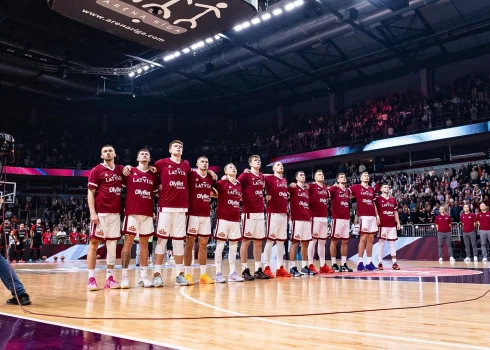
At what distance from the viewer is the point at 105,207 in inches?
305

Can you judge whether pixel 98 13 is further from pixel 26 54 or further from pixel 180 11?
pixel 26 54

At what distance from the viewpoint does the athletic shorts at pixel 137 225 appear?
25.8 feet

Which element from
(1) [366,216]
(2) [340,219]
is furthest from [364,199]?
(2) [340,219]

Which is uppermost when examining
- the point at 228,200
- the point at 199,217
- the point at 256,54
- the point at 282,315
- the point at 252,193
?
the point at 256,54

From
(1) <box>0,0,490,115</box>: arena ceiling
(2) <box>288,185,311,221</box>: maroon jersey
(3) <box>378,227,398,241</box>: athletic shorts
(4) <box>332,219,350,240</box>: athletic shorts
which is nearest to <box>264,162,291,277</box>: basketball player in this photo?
(2) <box>288,185,311,221</box>: maroon jersey

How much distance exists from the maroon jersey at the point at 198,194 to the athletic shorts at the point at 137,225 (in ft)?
2.82

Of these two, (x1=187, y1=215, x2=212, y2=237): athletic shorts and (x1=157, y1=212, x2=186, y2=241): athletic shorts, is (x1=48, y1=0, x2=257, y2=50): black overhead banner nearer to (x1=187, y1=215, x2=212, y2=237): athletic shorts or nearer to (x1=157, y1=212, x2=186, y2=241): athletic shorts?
(x1=157, y1=212, x2=186, y2=241): athletic shorts

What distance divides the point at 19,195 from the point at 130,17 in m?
30.3

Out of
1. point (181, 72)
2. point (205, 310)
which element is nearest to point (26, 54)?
point (181, 72)

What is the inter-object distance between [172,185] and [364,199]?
538 cm

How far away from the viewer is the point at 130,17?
688 centimetres

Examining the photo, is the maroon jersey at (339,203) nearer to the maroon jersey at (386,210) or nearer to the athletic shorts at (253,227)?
the maroon jersey at (386,210)

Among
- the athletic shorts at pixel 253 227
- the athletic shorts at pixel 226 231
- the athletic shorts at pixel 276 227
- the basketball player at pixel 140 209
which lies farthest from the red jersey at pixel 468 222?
the basketball player at pixel 140 209

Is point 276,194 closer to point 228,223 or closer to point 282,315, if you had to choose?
point 228,223
